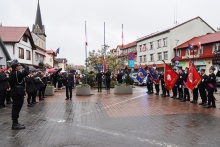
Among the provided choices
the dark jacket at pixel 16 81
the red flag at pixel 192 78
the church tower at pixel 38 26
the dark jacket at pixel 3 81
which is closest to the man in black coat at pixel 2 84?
the dark jacket at pixel 3 81

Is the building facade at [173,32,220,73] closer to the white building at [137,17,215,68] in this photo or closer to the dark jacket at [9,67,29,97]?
the white building at [137,17,215,68]

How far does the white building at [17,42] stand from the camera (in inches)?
1364

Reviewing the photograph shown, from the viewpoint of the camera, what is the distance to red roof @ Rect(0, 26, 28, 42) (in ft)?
115

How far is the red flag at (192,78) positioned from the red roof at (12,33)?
27745 millimetres

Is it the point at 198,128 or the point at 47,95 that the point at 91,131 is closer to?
the point at 198,128

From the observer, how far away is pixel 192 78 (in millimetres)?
12281

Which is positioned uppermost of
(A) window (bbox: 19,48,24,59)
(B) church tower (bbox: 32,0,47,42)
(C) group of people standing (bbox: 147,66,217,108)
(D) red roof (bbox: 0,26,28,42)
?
(B) church tower (bbox: 32,0,47,42)

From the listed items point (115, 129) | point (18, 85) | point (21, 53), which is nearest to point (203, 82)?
point (115, 129)

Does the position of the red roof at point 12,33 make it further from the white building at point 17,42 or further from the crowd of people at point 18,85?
the crowd of people at point 18,85

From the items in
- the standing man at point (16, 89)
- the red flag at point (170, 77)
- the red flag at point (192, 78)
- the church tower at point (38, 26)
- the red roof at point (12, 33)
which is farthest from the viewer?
the church tower at point (38, 26)

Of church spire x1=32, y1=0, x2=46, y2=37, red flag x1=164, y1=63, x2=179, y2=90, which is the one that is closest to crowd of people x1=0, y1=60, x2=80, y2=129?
red flag x1=164, y1=63, x2=179, y2=90

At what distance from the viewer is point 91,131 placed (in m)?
6.80

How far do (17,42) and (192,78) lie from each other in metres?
27.8

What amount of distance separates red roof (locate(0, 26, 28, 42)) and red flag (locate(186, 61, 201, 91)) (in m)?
27.7
